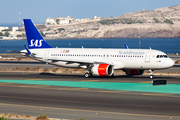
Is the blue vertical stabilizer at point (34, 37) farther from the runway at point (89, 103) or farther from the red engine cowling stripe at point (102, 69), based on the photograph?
the runway at point (89, 103)

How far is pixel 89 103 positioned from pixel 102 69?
1574 cm

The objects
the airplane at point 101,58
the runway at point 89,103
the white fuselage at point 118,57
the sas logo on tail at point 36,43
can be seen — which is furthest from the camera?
the sas logo on tail at point 36,43

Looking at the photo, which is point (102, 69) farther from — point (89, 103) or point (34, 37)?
point (89, 103)

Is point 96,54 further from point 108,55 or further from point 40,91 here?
point 40,91

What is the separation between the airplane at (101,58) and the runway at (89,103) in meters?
10.0

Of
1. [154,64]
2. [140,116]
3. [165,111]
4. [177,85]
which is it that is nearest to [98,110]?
[140,116]

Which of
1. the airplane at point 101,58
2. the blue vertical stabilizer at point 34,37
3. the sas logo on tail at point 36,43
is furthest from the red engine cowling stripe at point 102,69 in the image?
the sas logo on tail at point 36,43

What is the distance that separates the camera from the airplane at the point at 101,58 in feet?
137

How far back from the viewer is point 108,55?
4416 centimetres

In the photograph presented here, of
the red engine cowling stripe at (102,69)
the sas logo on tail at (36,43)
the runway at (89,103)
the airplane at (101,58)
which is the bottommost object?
the runway at (89,103)

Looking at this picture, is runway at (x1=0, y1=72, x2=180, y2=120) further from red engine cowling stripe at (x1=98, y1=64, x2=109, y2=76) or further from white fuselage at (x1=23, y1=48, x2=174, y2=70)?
white fuselage at (x1=23, y1=48, x2=174, y2=70)

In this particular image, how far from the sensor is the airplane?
4162cm

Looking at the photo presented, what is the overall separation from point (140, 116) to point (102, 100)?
6.68 meters

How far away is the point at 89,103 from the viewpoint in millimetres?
26203
